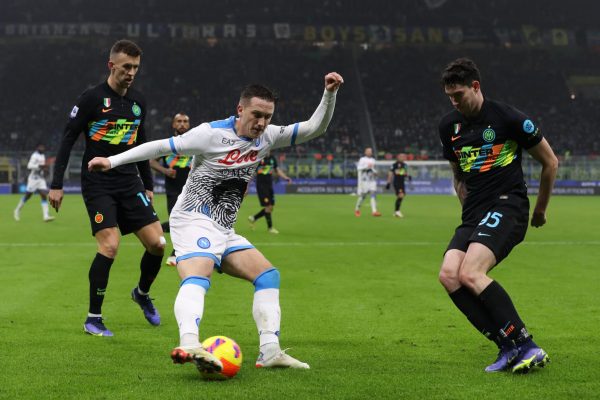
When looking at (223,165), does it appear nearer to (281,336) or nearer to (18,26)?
(281,336)

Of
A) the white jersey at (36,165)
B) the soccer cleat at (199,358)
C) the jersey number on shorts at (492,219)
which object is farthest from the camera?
the white jersey at (36,165)

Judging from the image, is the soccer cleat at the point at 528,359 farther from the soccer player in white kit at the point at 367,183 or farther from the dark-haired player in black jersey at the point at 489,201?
the soccer player in white kit at the point at 367,183

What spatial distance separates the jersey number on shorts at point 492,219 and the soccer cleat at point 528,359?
0.86 metres

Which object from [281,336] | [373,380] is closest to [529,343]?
[373,380]

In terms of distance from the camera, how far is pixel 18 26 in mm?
58688

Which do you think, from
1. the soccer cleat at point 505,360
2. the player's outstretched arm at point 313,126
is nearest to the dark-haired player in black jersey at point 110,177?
the player's outstretched arm at point 313,126

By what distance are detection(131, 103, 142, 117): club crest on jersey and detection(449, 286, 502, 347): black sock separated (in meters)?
3.40

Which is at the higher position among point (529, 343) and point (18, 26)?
point (18, 26)

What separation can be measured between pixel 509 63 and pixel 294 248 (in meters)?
50.4

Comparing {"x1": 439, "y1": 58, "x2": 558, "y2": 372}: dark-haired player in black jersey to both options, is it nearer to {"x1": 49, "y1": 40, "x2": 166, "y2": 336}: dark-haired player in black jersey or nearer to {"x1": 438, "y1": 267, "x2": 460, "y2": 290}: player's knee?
{"x1": 438, "y1": 267, "x2": 460, "y2": 290}: player's knee

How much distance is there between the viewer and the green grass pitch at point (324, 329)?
16.0 feet

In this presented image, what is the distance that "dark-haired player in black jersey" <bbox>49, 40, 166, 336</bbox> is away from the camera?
22.5ft

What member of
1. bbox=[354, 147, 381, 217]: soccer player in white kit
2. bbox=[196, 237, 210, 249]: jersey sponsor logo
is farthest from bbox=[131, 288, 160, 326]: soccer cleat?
bbox=[354, 147, 381, 217]: soccer player in white kit

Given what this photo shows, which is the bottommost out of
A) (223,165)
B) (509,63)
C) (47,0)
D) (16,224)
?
(16,224)
